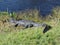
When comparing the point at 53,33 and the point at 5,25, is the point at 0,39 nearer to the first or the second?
the point at 53,33

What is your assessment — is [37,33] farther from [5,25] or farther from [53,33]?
[5,25]

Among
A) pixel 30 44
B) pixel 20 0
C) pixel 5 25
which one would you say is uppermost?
pixel 30 44

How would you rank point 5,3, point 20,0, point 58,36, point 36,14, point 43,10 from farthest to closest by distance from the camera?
point 20,0 < point 5,3 < point 43,10 < point 36,14 < point 58,36

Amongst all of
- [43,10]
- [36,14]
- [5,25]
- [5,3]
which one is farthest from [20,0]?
[5,25]

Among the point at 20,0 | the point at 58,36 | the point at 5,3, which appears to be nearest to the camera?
the point at 58,36

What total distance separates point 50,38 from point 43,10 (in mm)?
8999

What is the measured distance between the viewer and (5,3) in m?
16.1

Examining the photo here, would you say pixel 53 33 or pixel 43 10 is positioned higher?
pixel 53 33

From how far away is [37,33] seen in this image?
616cm

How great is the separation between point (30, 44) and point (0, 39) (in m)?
0.94

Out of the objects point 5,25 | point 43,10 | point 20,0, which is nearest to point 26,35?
point 5,25

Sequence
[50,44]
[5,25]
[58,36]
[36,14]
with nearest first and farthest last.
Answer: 1. [50,44]
2. [58,36]
3. [5,25]
4. [36,14]

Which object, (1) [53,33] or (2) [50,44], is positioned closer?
(2) [50,44]

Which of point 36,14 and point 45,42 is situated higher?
point 45,42
